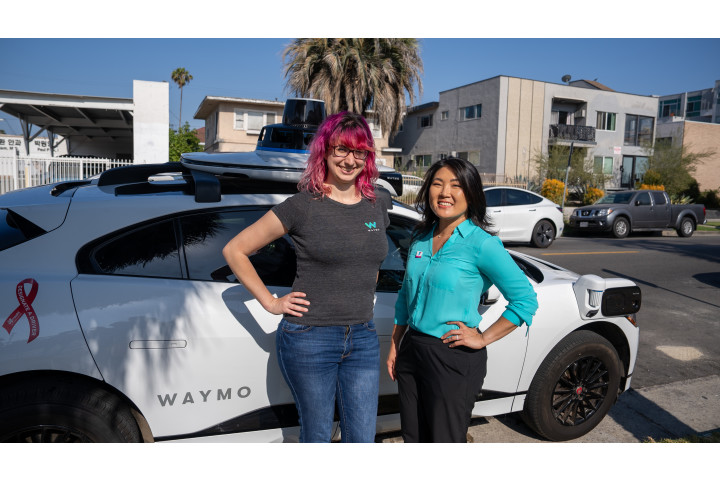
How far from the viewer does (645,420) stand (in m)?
3.51

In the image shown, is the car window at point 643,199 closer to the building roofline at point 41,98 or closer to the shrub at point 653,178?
the shrub at point 653,178

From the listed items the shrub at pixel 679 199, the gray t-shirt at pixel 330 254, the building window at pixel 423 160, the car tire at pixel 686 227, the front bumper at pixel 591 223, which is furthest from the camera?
the building window at pixel 423 160

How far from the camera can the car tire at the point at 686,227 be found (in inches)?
683

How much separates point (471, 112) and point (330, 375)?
3273 cm

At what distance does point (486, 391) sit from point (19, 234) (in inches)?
96.6

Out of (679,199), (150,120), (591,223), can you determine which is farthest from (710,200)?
(150,120)

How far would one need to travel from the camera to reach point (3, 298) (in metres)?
Result: 1.92

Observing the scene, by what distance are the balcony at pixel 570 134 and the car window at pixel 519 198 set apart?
20773 mm

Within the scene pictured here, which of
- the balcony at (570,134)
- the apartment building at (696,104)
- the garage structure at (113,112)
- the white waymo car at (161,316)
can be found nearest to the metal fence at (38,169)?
the garage structure at (113,112)

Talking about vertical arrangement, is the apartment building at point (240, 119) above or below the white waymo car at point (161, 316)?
above

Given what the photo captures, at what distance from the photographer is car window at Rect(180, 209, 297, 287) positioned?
231cm

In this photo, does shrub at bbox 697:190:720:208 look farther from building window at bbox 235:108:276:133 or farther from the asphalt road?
building window at bbox 235:108:276:133

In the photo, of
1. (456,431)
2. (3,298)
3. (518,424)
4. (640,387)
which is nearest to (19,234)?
(3,298)

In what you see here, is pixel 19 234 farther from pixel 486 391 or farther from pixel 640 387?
pixel 640 387
